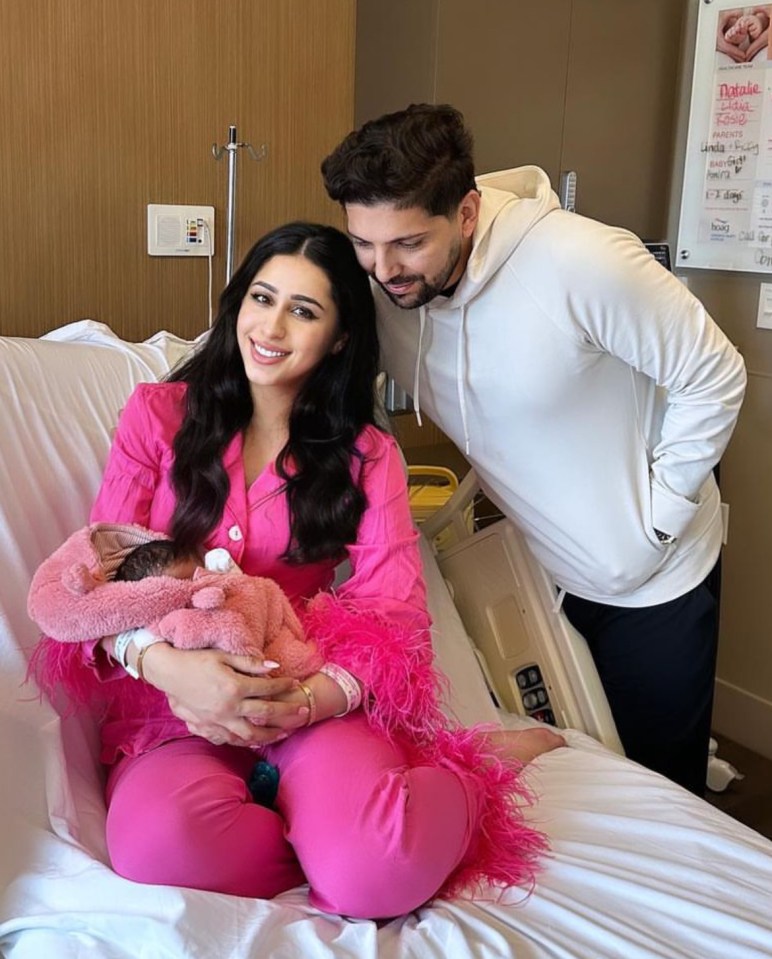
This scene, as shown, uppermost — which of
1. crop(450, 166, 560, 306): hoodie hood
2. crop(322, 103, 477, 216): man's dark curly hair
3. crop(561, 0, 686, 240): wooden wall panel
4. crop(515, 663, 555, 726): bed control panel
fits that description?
crop(561, 0, 686, 240): wooden wall panel

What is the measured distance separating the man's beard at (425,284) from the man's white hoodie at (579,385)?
Result: 39 mm

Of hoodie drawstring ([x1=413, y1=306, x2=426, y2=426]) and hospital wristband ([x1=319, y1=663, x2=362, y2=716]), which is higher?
hoodie drawstring ([x1=413, y1=306, x2=426, y2=426])

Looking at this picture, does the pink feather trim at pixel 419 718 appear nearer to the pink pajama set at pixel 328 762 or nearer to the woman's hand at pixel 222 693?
the pink pajama set at pixel 328 762

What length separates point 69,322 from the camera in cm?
189

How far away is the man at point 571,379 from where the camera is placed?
145cm

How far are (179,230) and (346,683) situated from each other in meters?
1.04

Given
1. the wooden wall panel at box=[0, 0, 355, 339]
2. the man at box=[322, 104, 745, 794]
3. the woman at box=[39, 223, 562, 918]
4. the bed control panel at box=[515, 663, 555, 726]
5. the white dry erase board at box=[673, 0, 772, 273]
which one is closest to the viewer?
the woman at box=[39, 223, 562, 918]

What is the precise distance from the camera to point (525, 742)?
167cm

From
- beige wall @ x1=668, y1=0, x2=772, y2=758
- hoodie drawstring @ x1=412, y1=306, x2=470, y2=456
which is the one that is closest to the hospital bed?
hoodie drawstring @ x1=412, y1=306, x2=470, y2=456

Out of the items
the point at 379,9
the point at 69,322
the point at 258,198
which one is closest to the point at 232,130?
the point at 258,198

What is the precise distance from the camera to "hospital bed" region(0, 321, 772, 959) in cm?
110

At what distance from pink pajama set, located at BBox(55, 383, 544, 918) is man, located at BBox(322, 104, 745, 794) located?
0.71ft

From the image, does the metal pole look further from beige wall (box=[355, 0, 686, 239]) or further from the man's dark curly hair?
beige wall (box=[355, 0, 686, 239])

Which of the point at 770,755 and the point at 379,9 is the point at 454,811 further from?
the point at 379,9
